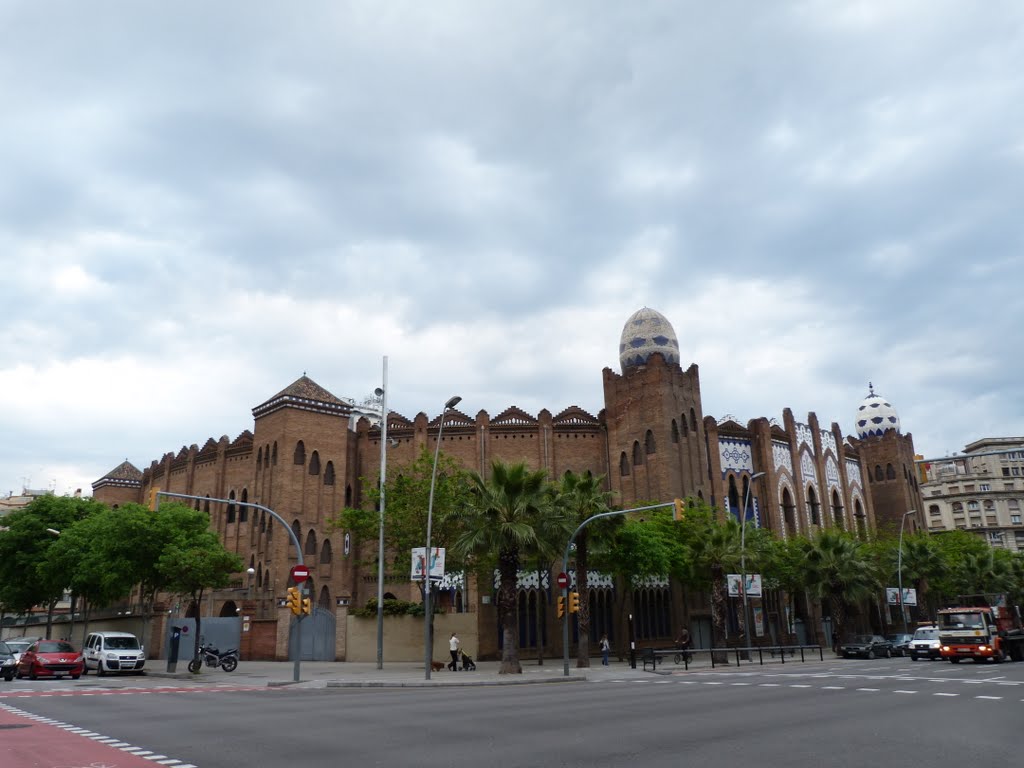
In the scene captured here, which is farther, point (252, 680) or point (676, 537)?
point (676, 537)

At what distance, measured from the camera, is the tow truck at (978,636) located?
30.5 meters

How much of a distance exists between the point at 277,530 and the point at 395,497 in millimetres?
14671

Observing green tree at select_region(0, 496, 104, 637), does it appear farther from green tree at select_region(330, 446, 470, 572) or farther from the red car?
green tree at select_region(330, 446, 470, 572)

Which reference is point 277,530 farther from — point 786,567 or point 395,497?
point 786,567

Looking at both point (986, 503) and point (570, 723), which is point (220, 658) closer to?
point (570, 723)

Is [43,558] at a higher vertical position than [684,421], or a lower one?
lower

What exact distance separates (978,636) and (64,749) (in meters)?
31.7

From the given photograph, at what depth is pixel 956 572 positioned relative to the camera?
58.9m

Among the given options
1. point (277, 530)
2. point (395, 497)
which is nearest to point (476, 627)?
point (395, 497)

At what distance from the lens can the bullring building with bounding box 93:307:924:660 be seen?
42625 mm

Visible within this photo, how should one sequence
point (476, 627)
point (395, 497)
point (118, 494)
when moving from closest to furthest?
point (395, 497) < point (476, 627) < point (118, 494)

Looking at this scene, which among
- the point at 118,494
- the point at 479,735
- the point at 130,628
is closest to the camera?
the point at 479,735

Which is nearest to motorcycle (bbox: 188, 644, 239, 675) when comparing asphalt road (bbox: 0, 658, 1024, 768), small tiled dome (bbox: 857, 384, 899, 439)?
asphalt road (bbox: 0, 658, 1024, 768)

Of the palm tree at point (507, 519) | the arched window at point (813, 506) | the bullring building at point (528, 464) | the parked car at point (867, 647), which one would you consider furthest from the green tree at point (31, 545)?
the arched window at point (813, 506)
